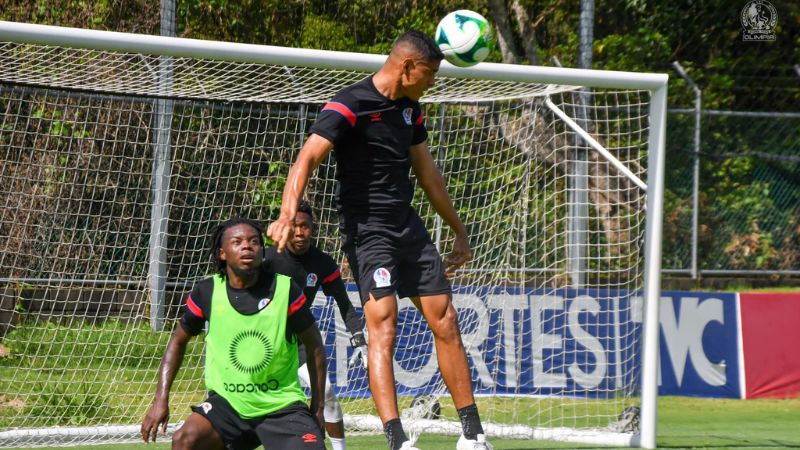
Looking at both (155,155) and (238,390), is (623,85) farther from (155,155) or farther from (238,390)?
(238,390)

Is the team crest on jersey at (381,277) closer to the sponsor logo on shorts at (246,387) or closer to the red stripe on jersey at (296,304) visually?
the red stripe on jersey at (296,304)

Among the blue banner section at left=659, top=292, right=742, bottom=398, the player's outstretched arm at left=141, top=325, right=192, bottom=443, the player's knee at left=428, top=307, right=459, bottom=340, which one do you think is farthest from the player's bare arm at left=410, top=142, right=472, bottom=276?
the blue banner section at left=659, top=292, right=742, bottom=398

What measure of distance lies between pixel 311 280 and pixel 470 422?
1930 millimetres

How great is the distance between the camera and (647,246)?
8.18m

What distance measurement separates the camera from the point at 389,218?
19.0 ft

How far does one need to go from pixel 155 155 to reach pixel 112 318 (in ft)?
4.22

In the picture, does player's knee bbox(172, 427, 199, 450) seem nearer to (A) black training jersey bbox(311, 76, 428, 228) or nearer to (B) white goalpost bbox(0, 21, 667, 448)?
(A) black training jersey bbox(311, 76, 428, 228)

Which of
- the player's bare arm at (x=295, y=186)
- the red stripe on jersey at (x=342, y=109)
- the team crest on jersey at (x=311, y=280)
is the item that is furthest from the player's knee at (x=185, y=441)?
the team crest on jersey at (x=311, y=280)

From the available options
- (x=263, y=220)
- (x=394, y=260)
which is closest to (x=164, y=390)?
(x=394, y=260)

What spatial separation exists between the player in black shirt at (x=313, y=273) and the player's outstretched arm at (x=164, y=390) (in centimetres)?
171

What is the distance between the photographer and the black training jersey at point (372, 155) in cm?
567

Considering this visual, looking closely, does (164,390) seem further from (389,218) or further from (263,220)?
(263,220)

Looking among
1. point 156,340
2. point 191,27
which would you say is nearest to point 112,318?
point 156,340

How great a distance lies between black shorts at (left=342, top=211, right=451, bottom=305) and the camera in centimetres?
571
